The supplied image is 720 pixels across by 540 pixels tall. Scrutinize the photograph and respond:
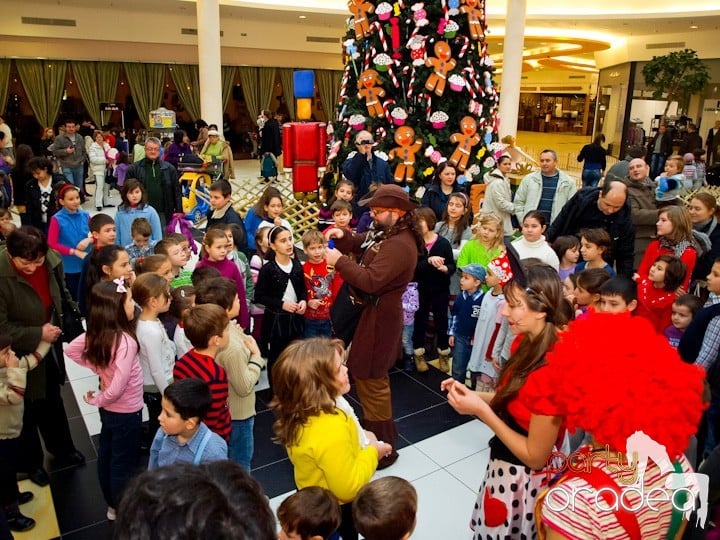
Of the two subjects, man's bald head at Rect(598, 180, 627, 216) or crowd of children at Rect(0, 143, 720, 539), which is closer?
crowd of children at Rect(0, 143, 720, 539)

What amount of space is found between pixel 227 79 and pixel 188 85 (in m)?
1.26

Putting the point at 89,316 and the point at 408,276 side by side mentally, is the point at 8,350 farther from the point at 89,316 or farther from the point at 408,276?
the point at 408,276

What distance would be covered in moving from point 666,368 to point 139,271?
308cm

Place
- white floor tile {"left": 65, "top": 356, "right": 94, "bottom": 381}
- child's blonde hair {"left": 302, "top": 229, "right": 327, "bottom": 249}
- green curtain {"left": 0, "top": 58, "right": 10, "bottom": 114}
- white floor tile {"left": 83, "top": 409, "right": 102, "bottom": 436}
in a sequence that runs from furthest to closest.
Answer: green curtain {"left": 0, "top": 58, "right": 10, "bottom": 114} < white floor tile {"left": 65, "top": 356, "right": 94, "bottom": 381} < child's blonde hair {"left": 302, "top": 229, "right": 327, "bottom": 249} < white floor tile {"left": 83, "top": 409, "right": 102, "bottom": 436}

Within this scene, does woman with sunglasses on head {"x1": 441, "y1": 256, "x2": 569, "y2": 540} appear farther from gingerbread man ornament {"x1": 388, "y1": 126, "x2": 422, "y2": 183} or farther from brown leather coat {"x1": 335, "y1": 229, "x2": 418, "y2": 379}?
gingerbread man ornament {"x1": 388, "y1": 126, "x2": 422, "y2": 183}

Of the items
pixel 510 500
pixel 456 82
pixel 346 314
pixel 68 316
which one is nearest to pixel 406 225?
pixel 346 314

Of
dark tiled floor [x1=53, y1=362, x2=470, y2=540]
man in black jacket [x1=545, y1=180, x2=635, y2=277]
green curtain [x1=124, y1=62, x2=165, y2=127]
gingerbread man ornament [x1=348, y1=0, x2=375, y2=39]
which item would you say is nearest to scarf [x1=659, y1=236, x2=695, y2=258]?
man in black jacket [x1=545, y1=180, x2=635, y2=277]

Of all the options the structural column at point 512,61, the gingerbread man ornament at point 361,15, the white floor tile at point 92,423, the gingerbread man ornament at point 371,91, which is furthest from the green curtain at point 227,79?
the white floor tile at point 92,423

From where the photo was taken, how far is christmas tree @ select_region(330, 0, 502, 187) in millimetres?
7336

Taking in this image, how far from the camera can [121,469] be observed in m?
2.80

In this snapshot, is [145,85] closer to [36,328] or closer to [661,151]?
[661,151]

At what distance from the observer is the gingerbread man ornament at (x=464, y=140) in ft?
25.1

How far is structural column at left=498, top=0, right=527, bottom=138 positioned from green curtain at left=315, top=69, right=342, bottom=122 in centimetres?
825

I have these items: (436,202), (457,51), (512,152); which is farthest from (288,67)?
(436,202)
